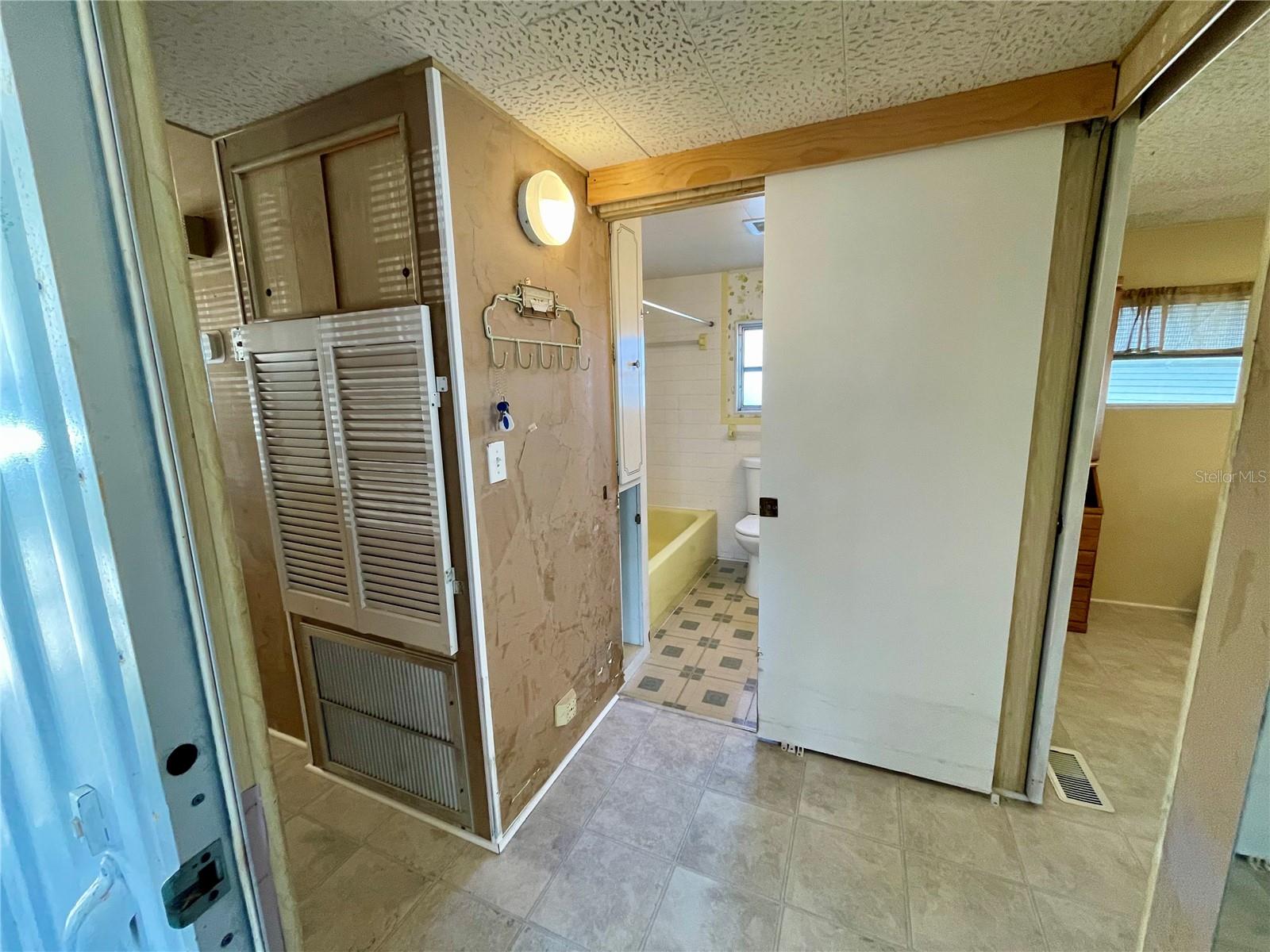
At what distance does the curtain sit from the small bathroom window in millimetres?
1984

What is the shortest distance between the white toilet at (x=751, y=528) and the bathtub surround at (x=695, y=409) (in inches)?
3.3

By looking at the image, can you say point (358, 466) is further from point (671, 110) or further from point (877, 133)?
point (877, 133)

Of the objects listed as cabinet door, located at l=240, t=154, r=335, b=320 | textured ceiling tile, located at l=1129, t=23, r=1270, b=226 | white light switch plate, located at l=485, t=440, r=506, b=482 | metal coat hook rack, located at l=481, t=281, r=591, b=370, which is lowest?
white light switch plate, located at l=485, t=440, r=506, b=482

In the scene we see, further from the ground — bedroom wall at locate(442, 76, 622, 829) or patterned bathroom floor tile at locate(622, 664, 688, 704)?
bedroom wall at locate(442, 76, 622, 829)

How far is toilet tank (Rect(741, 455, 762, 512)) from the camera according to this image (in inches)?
142

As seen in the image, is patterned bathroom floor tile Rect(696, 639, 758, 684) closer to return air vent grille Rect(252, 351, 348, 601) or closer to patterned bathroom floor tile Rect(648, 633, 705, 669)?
patterned bathroom floor tile Rect(648, 633, 705, 669)

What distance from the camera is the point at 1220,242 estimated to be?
2572 mm

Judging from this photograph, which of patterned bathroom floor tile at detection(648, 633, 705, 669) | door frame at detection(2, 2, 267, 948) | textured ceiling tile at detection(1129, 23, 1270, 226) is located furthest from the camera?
patterned bathroom floor tile at detection(648, 633, 705, 669)

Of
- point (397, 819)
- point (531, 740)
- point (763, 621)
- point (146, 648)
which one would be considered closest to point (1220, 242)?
point (763, 621)

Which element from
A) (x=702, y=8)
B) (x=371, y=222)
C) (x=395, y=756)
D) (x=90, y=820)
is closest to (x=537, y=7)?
(x=702, y=8)

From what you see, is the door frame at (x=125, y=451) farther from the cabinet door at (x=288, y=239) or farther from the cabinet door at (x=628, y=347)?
the cabinet door at (x=628, y=347)

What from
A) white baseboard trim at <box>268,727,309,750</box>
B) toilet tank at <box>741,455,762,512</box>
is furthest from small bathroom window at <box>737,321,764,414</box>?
white baseboard trim at <box>268,727,309,750</box>

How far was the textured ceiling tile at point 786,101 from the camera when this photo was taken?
136 centimetres

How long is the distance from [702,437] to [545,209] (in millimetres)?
2476
